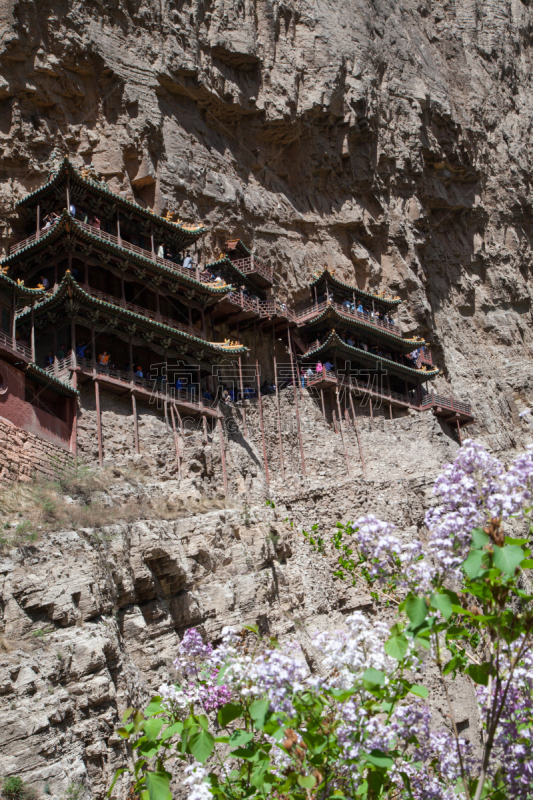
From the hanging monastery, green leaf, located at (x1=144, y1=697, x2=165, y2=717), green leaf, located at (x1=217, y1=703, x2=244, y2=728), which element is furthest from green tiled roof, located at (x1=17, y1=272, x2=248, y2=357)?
green leaf, located at (x1=217, y1=703, x2=244, y2=728)

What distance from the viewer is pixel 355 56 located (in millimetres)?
44344

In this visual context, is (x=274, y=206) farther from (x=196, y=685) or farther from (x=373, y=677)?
(x=373, y=677)

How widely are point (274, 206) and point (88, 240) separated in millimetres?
16587

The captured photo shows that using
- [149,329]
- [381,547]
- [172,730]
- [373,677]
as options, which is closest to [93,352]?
[149,329]

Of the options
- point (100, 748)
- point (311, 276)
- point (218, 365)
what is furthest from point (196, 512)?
point (311, 276)

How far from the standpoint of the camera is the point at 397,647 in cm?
490

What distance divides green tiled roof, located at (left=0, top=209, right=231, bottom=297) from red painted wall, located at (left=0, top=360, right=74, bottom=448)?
24.8 ft

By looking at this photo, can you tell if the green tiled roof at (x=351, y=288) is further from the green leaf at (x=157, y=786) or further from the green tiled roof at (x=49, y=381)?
the green leaf at (x=157, y=786)

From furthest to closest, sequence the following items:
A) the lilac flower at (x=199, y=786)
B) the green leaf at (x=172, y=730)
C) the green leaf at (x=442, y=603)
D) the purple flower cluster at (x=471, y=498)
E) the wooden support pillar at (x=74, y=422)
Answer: the wooden support pillar at (x=74, y=422) < the purple flower cluster at (x=471, y=498) < the green leaf at (x=172, y=730) < the lilac flower at (x=199, y=786) < the green leaf at (x=442, y=603)

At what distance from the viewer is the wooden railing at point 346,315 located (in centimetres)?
3844

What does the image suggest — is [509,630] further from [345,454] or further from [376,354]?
[376,354]

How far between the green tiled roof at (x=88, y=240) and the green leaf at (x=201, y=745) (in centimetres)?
2270

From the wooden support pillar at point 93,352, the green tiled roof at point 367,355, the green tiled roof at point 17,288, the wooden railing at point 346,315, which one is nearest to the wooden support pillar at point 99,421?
the wooden support pillar at point 93,352

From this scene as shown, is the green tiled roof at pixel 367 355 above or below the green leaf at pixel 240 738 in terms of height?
above
